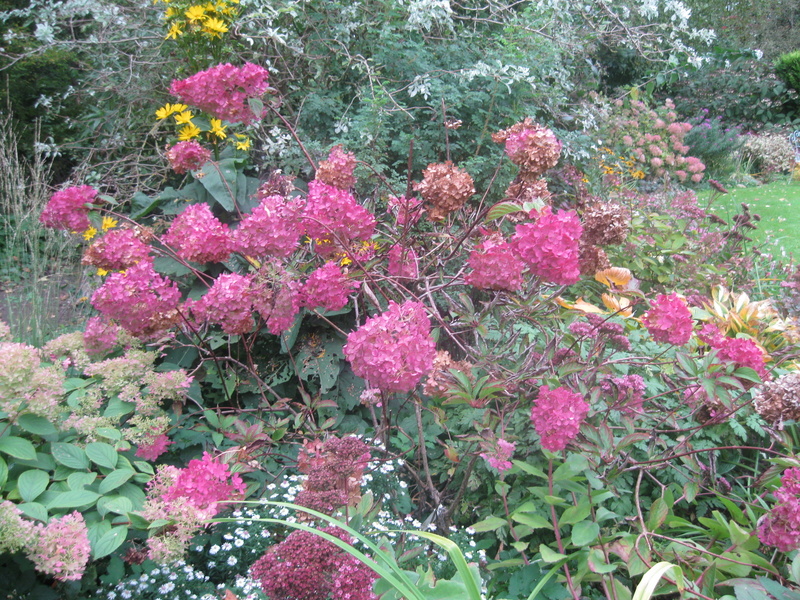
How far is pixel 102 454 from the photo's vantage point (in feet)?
5.06

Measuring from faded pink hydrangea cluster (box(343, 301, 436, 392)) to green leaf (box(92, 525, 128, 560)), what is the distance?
2.44ft

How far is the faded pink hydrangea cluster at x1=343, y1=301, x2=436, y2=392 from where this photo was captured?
132cm

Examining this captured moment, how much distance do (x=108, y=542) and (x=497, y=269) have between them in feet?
4.08

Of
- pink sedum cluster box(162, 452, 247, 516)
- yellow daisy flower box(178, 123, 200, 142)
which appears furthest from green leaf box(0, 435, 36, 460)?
yellow daisy flower box(178, 123, 200, 142)

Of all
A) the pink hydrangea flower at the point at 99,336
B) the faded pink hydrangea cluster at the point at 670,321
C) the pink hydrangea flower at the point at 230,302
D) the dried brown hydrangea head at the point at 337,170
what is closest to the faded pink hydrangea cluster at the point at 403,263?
the dried brown hydrangea head at the point at 337,170

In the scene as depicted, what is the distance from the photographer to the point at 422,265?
2.35 meters

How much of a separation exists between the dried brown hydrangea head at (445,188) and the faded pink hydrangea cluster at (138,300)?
0.93 metres

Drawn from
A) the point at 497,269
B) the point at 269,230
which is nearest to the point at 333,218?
the point at 269,230

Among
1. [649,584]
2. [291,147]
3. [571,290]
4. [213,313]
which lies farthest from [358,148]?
[649,584]

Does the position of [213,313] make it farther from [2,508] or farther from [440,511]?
[440,511]

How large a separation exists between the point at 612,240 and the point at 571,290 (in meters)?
1.37

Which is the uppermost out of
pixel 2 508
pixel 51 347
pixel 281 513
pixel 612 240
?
pixel 612 240

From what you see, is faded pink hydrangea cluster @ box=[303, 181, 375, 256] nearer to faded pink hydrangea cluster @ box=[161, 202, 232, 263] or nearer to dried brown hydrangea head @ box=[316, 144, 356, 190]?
dried brown hydrangea head @ box=[316, 144, 356, 190]

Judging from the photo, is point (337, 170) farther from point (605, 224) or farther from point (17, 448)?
point (17, 448)
